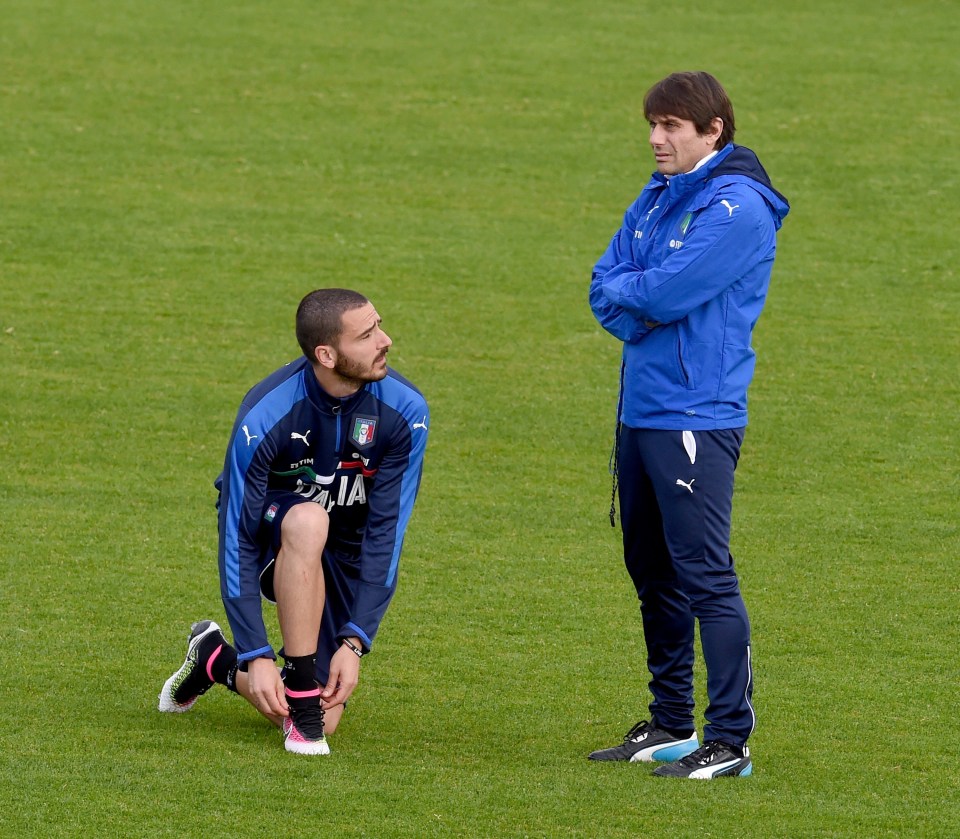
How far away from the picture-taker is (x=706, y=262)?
422cm

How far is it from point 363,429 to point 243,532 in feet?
1.53

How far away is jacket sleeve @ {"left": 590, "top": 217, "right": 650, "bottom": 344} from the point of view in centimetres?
441

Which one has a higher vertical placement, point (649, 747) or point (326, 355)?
point (326, 355)

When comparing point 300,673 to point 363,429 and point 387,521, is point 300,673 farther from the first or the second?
point 363,429

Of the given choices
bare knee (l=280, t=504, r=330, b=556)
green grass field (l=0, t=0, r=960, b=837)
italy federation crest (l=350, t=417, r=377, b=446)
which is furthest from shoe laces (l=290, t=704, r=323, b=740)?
Result: italy federation crest (l=350, t=417, r=377, b=446)

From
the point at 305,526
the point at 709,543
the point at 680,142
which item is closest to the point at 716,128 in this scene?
the point at 680,142

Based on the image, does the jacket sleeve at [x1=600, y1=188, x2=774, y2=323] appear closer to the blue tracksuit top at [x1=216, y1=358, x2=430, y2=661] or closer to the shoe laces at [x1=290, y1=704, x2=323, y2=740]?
the blue tracksuit top at [x1=216, y1=358, x2=430, y2=661]

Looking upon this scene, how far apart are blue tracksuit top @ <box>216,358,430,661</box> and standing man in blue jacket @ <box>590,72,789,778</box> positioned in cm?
73

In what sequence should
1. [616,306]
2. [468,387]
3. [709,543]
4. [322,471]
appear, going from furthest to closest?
[468,387]
[322,471]
[616,306]
[709,543]

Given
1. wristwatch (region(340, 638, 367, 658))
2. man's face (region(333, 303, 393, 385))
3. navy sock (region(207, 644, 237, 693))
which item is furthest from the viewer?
navy sock (region(207, 644, 237, 693))

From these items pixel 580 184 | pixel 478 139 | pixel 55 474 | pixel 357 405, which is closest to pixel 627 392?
pixel 357 405

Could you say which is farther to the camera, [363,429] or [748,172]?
[363,429]

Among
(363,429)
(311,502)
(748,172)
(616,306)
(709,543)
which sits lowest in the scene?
A: (709,543)

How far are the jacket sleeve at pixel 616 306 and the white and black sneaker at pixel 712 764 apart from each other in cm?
117
